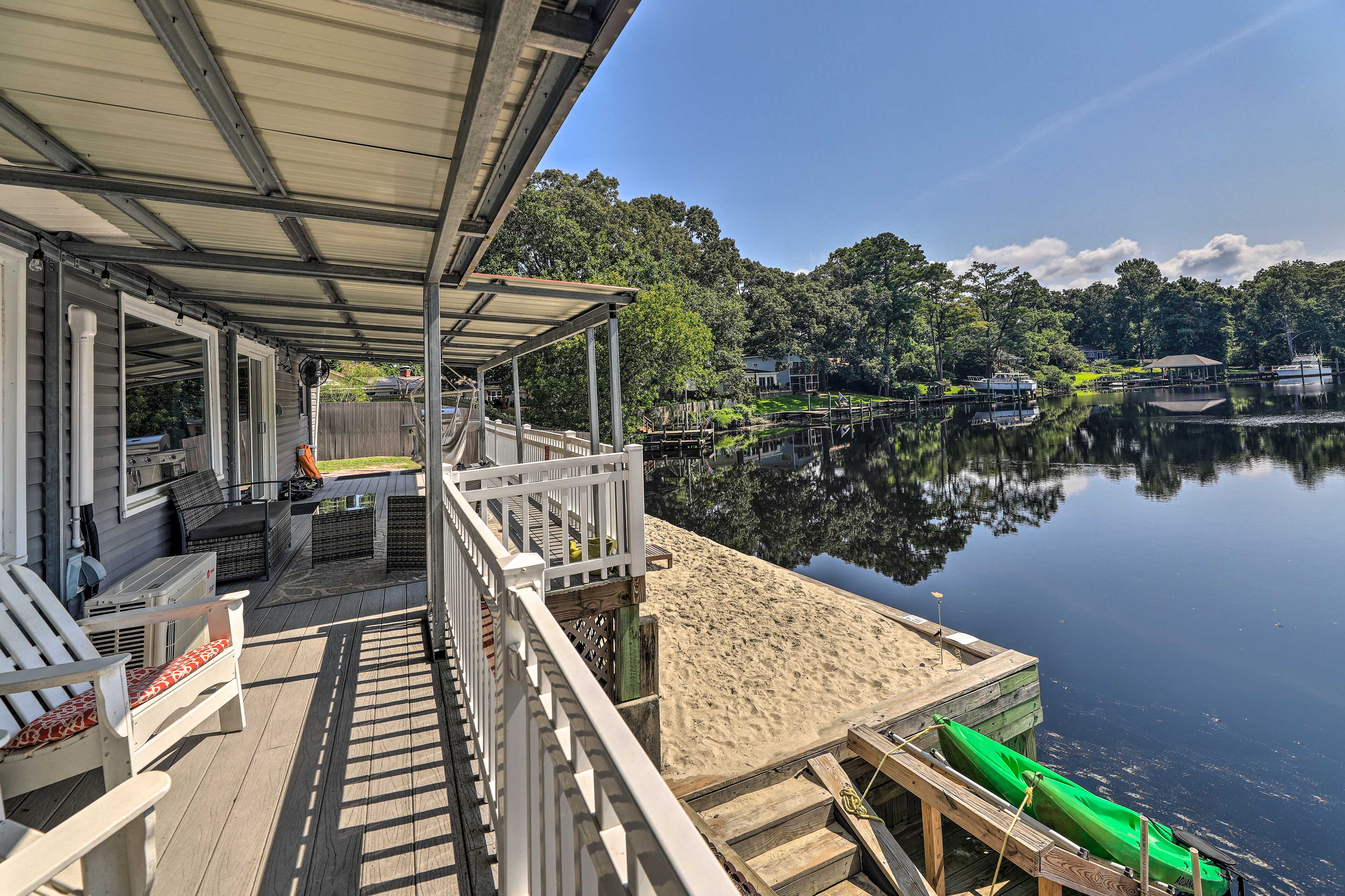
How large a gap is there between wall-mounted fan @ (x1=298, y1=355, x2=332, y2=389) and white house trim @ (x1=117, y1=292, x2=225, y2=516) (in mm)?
4745

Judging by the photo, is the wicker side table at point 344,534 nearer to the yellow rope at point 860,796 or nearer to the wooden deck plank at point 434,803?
the wooden deck plank at point 434,803

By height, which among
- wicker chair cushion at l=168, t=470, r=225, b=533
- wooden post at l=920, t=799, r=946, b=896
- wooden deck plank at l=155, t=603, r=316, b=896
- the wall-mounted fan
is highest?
the wall-mounted fan

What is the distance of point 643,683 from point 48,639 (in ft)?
10.5

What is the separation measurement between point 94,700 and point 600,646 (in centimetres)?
270

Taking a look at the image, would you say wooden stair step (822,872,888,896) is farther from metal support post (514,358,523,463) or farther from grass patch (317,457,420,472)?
grass patch (317,457,420,472)

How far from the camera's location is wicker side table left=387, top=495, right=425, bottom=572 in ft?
16.2

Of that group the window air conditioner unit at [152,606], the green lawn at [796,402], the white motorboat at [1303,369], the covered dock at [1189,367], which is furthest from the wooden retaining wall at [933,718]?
the white motorboat at [1303,369]

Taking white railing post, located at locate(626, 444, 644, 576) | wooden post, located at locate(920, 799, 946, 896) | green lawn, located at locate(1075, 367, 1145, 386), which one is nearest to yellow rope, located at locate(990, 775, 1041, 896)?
wooden post, located at locate(920, 799, 946, 896)

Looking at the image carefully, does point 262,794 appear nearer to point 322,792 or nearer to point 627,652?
point 322,792

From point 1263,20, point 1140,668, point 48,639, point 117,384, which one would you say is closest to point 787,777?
point 48,639

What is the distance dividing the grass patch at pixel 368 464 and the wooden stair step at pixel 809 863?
11.6 metres

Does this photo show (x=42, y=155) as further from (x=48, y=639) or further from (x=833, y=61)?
(x=833, y=61)

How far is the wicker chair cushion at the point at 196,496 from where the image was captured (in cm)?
459

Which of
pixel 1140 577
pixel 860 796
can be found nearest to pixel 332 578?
pixel 860 796
